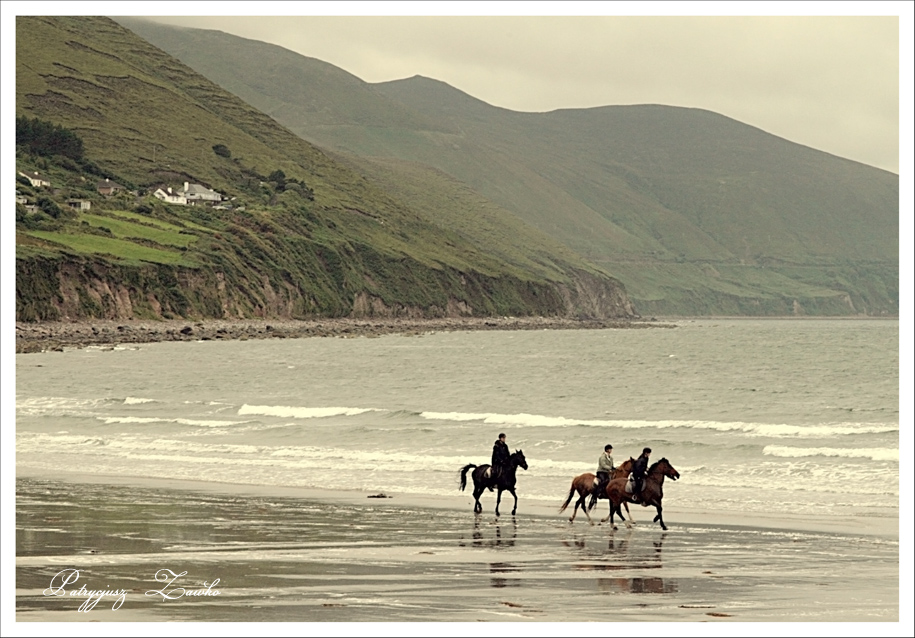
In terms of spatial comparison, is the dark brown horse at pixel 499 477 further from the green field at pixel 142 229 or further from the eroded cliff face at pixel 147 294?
the green field at pixel 142 229

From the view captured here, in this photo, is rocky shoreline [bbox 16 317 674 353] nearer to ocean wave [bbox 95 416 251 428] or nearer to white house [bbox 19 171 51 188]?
white house [bbox 19 171 51 188]

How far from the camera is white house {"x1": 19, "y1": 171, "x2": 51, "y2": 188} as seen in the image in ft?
569

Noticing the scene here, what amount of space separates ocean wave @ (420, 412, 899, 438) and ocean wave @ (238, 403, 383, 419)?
142 inches

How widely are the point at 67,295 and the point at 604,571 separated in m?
127

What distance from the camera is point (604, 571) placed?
18.8 meters

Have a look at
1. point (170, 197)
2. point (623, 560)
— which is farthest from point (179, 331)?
point (623, 560)

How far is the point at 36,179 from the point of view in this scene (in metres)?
176

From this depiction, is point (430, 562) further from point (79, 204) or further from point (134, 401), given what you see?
point (79, 204)

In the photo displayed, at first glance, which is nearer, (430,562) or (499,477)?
(430,562)

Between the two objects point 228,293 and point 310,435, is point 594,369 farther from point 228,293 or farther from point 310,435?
point 228,293

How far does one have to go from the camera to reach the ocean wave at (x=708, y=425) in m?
44.3

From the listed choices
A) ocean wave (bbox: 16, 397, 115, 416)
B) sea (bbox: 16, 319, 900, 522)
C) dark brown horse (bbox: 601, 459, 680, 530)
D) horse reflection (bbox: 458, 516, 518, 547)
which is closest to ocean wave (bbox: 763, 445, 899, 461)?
sea (bbox: 16, 319, 900, 522)

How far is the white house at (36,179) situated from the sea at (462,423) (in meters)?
81.4

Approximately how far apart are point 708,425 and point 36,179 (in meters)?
149
